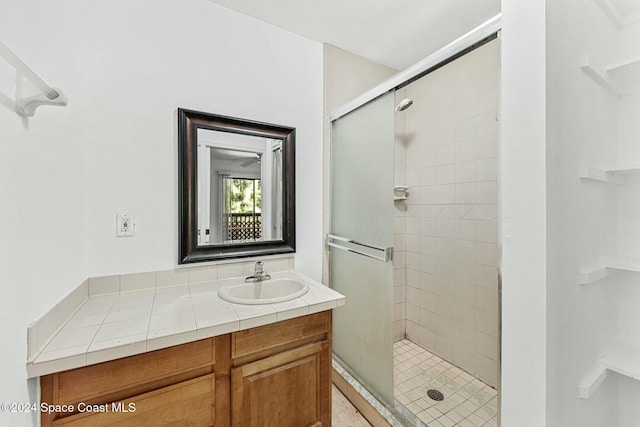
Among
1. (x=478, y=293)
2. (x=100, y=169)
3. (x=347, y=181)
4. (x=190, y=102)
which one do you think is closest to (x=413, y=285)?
Result: (x=478, y=293)

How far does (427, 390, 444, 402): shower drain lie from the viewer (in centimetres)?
180

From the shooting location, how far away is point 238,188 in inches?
65.1

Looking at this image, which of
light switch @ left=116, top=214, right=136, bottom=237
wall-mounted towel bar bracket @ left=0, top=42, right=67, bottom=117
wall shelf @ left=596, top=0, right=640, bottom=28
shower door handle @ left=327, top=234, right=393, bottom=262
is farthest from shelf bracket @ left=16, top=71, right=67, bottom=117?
wall shelf @ left=596, top=0, right=640, bottom=28

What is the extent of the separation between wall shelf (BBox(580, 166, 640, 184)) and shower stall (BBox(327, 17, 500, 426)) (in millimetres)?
738

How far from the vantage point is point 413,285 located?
2449 mm

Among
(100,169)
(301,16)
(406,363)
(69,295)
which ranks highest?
(301,16)

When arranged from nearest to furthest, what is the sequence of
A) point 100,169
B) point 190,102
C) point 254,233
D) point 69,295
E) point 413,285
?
1. point 69,295
2. point 100,169
3. point 190,102
4. point 254,233
5. point 413,285

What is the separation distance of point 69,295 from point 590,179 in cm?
203

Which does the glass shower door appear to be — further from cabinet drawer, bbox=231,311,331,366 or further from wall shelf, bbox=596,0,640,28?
wall shelf, bbox=596,0,640,28

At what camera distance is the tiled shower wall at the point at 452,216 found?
1.89 meters

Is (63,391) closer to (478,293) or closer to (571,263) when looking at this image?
(571,263)

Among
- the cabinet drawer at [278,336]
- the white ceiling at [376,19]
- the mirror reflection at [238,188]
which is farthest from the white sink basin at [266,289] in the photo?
the white ceiling at [376,19]

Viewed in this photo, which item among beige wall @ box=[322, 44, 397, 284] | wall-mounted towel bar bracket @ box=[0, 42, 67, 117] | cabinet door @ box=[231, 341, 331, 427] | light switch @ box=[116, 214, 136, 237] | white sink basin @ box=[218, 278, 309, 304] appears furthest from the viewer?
beige wall @ box=[322, 44, 397, 284]

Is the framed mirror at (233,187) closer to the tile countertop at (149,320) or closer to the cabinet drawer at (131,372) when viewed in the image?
the tile countertop at (149,320)
